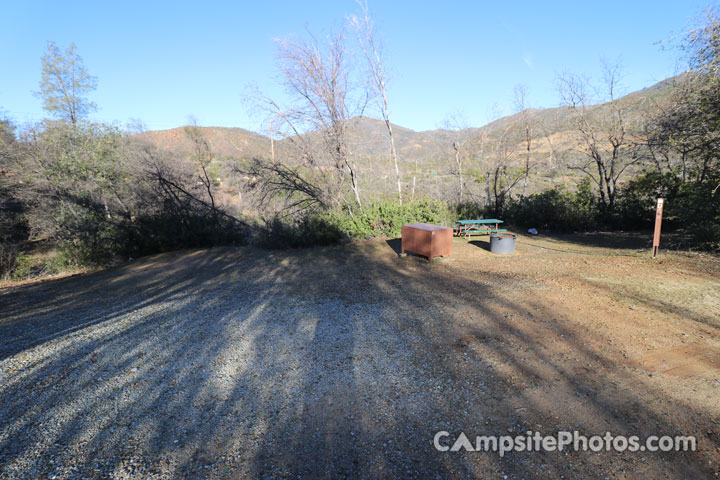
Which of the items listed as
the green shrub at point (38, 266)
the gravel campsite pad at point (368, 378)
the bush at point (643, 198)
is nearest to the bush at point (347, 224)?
the gravel campsite pad at point (368, 378)

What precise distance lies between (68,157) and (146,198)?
9.44 ft

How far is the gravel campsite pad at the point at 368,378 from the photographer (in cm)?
226

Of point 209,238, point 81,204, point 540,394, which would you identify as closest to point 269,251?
point 209,238

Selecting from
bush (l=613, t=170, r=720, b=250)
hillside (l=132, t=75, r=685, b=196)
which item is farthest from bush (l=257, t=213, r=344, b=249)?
bush (l=613, t=170, r=720, b=250)

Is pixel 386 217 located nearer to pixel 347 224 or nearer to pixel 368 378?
pixel 347 224

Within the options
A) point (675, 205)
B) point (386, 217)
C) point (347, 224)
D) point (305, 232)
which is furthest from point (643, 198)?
point (305, 232)

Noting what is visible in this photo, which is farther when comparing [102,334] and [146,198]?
[146,198]

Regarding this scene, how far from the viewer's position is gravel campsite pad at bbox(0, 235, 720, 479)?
89.1 inches

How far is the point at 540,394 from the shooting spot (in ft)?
9.41

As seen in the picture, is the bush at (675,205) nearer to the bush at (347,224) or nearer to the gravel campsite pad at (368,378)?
the gravel campsite pad at (368,378)

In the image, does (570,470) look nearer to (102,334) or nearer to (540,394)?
(540,394)

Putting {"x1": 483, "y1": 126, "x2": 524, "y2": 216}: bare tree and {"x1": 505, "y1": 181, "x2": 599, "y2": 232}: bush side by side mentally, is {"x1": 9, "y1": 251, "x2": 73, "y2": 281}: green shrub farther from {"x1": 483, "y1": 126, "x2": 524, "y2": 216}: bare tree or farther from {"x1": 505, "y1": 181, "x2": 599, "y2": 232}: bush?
{"x1": 505, "y1": 181, "x2": 599, "y2": 232}: bush

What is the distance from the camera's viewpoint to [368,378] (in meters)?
3.23

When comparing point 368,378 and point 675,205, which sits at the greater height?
Answer: point 675,205
